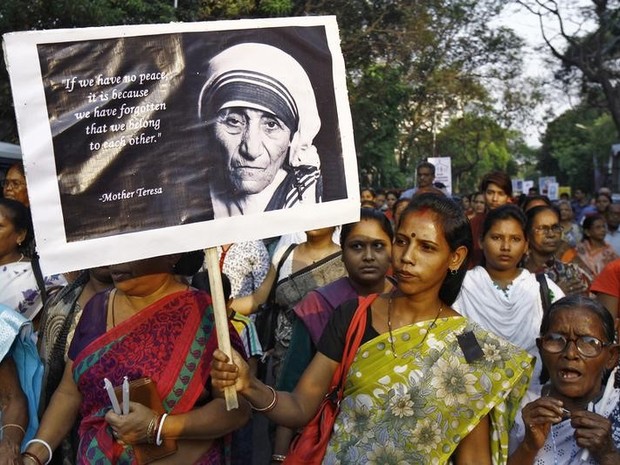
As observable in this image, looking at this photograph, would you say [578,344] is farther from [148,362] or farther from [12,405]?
[12,405]

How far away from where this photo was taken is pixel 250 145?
8.33ft

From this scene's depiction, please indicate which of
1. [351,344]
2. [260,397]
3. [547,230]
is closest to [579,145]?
[547,230]

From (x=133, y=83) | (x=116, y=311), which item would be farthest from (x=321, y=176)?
(x=116, y=311)

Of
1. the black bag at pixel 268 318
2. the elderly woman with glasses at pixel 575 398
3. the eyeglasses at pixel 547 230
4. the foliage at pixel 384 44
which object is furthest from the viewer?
the foliage at pixel 384 44

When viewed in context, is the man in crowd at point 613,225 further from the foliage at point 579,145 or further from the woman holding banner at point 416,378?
the foliage at point 579,145

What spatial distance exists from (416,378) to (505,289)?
5.96 ft

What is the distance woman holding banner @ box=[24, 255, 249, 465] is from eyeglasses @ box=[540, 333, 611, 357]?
1048 mm

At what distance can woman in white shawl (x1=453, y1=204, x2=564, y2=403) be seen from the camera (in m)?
4.03

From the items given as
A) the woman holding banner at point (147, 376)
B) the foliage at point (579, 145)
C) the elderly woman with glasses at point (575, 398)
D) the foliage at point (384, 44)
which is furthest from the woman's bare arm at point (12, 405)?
the foliage at point (579, 145)

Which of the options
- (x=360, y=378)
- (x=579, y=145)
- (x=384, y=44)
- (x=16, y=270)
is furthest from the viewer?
(x=579, y=145)

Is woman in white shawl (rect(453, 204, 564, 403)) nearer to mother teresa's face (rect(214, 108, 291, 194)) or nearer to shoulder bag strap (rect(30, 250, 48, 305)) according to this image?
mother teresa's face (rect(214, 108, 291, 194))

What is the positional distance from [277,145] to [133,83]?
0.48 m

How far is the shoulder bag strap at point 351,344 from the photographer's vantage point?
8.54 feet

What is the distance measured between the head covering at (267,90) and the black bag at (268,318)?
2234 millimetres
